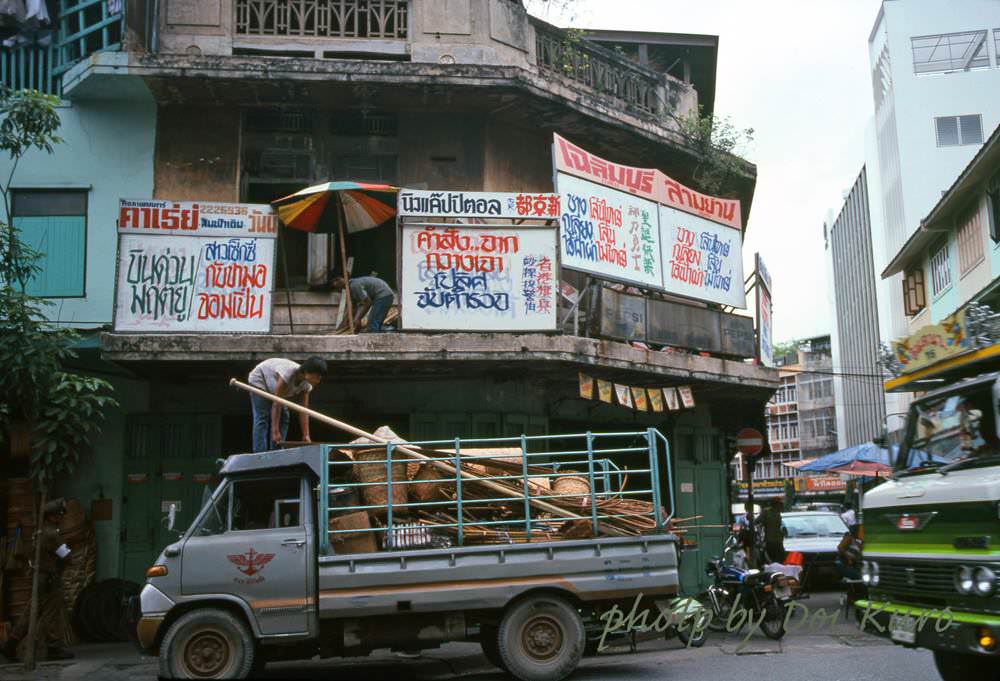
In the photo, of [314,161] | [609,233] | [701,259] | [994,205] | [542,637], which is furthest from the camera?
[994,205]

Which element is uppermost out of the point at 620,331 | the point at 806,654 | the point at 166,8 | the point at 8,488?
the point at 166,8

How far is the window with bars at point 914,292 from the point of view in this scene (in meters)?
32.9

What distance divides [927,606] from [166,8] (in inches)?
480

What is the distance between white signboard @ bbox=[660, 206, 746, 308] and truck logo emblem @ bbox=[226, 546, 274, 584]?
8082 millimetres

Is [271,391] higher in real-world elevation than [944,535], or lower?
higher

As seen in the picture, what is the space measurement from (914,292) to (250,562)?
30960 mm

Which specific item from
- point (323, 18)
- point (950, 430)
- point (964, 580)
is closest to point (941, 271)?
point (323, 18)

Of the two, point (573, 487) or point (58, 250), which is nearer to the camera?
point (573, 487)

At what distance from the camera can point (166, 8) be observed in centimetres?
1348

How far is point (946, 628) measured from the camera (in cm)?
612

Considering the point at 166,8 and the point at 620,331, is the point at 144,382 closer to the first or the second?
the point at 166,8

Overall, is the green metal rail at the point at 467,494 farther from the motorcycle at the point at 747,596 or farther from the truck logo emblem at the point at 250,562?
the motorcycle at the point at 747,596

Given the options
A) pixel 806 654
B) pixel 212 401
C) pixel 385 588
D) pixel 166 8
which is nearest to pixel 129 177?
pixel 166 8

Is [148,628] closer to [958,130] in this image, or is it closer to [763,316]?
[763,316]
